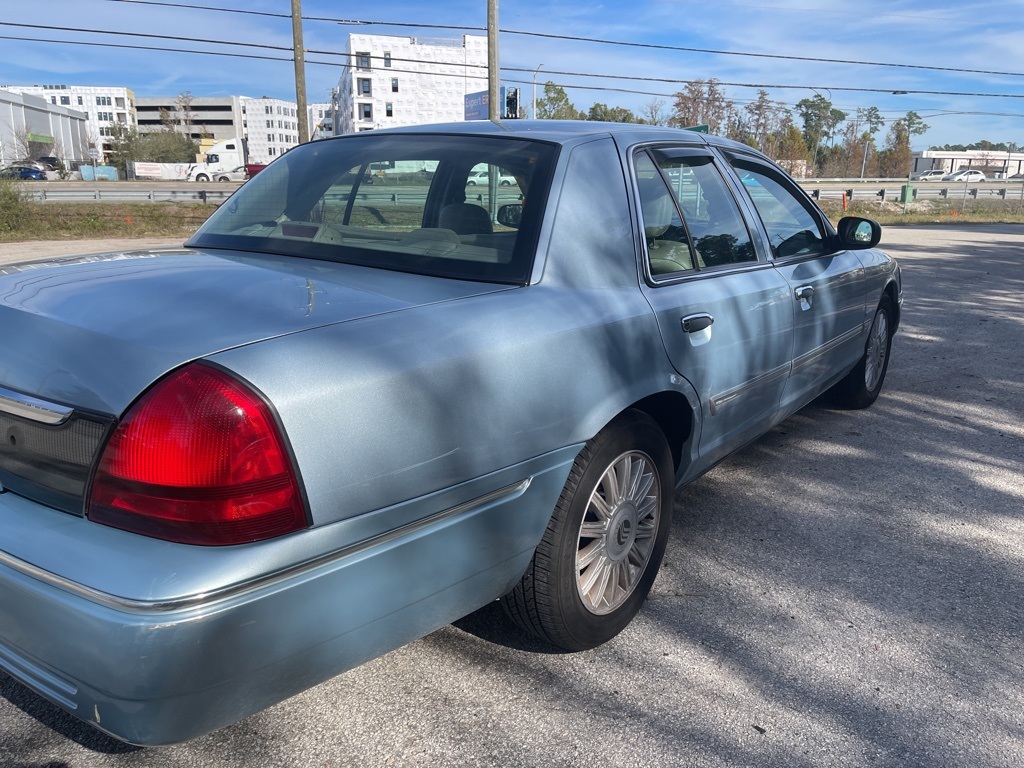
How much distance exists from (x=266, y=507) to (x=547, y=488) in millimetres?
809

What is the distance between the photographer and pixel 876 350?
5285 millimetres

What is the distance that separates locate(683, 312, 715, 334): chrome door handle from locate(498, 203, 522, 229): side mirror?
2.21 ft

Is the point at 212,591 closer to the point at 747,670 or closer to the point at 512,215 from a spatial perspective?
the point at 512,215

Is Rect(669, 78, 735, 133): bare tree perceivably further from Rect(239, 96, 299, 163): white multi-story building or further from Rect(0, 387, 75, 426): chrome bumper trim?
Rect(239, 96, 299, 163): white multi-story building

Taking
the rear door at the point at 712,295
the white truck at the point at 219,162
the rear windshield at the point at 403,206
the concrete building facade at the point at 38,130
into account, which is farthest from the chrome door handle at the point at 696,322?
the concrete building facade at the point at 38,130

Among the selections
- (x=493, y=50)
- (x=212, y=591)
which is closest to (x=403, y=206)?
(x=212, y=591)

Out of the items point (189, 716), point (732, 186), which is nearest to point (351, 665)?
point (189, 716)

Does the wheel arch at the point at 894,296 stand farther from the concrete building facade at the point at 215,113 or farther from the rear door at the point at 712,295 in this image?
the concrete building facade at the point at 215,113

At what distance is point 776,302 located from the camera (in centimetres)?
338

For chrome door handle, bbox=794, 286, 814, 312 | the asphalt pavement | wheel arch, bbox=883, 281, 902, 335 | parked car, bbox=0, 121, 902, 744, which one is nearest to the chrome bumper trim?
parked car, bbox=0, 121, 902, 744

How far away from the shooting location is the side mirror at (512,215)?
2475mm

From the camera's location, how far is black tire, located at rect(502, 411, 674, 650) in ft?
7.55

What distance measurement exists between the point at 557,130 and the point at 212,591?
77.9 inches

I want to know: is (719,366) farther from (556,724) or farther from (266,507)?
(266,507)
